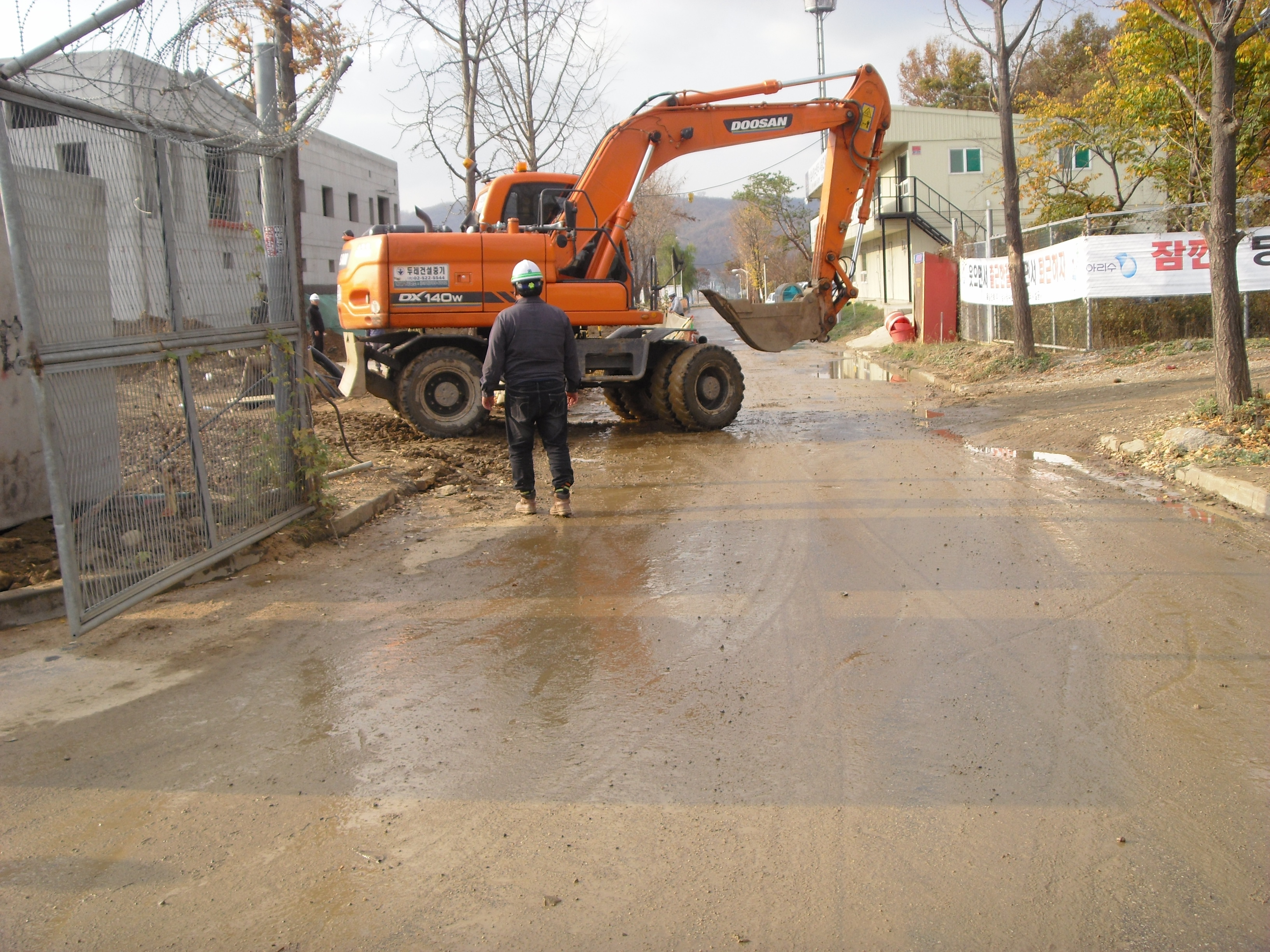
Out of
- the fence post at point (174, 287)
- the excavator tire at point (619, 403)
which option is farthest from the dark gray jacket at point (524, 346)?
the excavator tire at point (619, 403)

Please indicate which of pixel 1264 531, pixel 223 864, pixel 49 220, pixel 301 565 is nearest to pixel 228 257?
pixel 49 220

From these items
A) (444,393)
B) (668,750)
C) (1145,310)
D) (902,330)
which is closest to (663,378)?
(444,393)

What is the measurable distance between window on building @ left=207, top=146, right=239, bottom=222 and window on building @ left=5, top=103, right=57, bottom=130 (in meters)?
1.31

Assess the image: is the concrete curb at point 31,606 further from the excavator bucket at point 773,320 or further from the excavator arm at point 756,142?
the excavator bucket at point 773,320

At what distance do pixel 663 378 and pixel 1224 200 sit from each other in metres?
6.00

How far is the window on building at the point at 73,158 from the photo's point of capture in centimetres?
549

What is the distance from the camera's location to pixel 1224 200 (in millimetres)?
9234

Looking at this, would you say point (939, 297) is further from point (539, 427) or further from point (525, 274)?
point (525, 274)

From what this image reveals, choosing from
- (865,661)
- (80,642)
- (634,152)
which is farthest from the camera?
(634,152)

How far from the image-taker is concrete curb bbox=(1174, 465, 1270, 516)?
23.6 ft

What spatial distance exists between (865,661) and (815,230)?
10239 mm

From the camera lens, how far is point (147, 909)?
2.98 meters

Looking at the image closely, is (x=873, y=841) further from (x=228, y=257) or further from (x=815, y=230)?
(x=815, y=230)

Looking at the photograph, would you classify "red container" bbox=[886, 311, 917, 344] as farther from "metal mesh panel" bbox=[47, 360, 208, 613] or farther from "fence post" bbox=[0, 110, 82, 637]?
"fence post" bbox=[0, 110, 82, 637]
